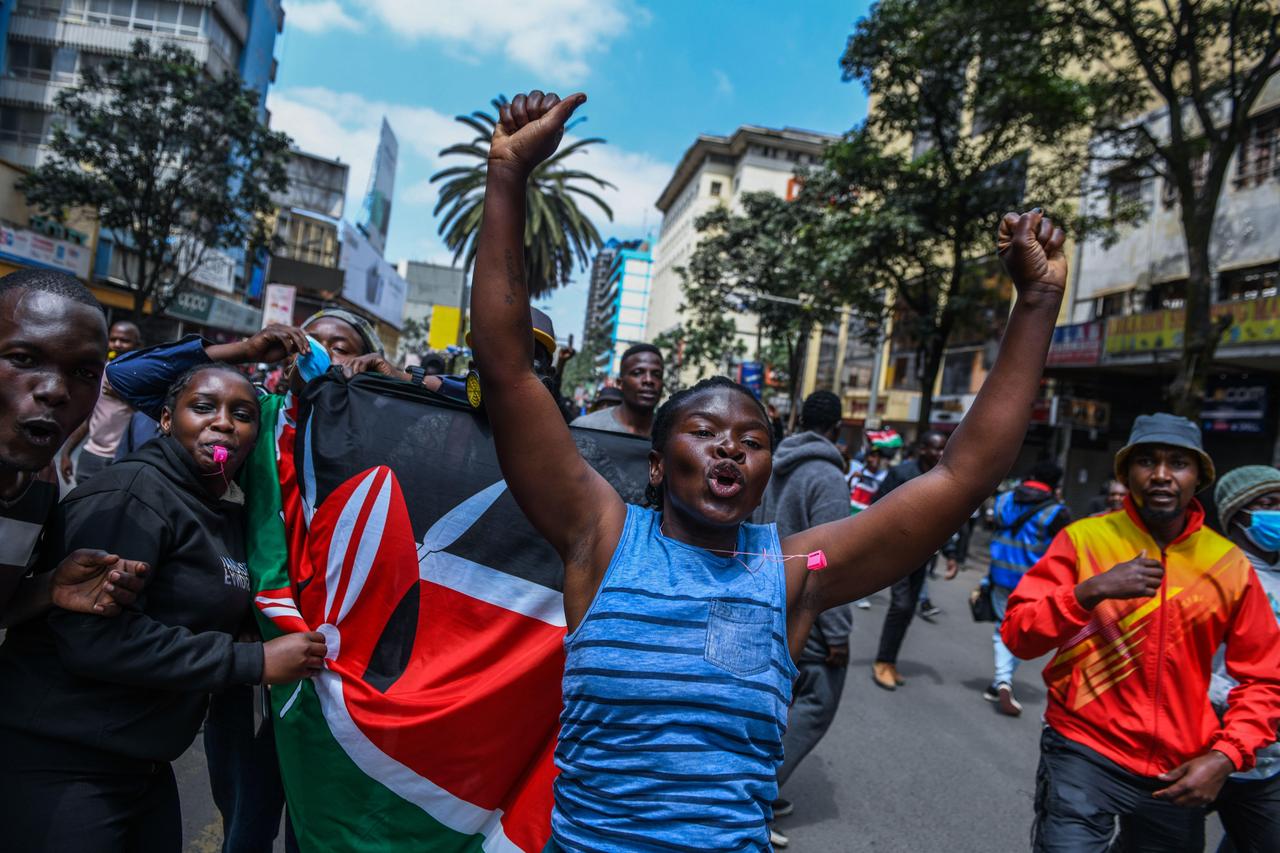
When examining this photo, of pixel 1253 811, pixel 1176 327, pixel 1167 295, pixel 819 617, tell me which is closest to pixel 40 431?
pixel 819 617

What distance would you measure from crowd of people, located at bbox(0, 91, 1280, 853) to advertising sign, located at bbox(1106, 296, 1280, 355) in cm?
1114

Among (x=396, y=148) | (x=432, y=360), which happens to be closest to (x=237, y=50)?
(x=396, y=148)

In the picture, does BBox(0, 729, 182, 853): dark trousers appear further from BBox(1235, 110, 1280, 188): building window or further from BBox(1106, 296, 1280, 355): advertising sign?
BBox(1235, 110, 1280, 188): building window

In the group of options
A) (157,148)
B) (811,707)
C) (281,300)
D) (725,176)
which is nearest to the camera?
(811,707)

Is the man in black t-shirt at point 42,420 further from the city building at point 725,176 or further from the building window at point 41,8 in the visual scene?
the city building at point 725,176

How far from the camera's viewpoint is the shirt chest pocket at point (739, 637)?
5.00 ft

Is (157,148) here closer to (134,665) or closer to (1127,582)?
(134,665)

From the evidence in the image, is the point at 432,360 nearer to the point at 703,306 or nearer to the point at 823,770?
the point at 823,770

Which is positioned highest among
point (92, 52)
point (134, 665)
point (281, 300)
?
point (92, 52)

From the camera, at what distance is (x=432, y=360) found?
725cm

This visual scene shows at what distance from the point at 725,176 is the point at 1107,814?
231 ft

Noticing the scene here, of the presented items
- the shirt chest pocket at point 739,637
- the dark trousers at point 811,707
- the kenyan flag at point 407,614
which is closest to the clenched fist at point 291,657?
the kenyan flag at point 407,614

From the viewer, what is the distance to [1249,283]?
51.6ft

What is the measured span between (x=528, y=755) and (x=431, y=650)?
1.33ft
